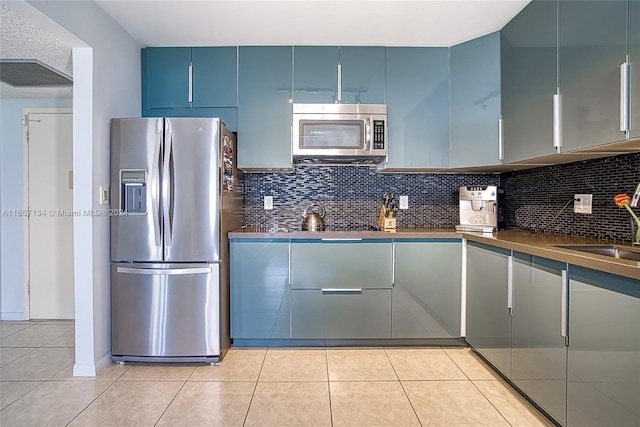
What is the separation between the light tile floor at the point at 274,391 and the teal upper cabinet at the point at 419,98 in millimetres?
1537

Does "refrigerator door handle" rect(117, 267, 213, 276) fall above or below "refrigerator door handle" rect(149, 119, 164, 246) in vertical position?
below

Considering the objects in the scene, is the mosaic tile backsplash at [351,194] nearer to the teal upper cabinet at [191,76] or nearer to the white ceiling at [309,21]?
the teal upper cabinet at [191,76]

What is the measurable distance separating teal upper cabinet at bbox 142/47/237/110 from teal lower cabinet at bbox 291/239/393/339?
4.49 ft

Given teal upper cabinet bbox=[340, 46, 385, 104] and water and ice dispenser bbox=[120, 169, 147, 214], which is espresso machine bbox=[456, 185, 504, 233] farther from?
water and ice dispenser bbox=[120, 169, 147, 214]

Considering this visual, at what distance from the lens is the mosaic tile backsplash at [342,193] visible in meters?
3.06

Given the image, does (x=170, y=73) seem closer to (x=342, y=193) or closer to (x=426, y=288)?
(x=342, y=193)

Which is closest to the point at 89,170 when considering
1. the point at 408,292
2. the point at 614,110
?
the point at 408,292

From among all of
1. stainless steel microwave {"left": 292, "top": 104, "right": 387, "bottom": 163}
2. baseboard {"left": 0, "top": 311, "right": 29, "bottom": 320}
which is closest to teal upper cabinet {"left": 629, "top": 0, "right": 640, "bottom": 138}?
stainless steel microwave {"left": 292, "top": 104, "right": 387, "bottom": 163}

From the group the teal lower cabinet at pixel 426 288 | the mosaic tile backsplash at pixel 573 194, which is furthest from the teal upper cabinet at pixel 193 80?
the mosaic tile backsplash at pixel 573 194

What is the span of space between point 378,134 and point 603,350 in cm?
188

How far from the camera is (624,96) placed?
1.35 meters

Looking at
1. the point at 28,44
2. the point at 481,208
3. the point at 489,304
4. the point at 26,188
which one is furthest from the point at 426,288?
Result: the point at 26,188

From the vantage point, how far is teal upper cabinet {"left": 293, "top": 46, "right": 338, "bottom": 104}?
8.84 feet

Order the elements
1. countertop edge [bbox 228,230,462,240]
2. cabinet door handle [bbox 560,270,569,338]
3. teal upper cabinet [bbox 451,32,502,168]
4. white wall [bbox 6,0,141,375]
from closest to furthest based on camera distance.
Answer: cabinet door handle [bbox 560,270,569,338]
white wall [bbox 6,0,141,375]
teal upper cabinet [bbox 451,32,502,168]
countertop edge [bbox 228,230,462,240]
